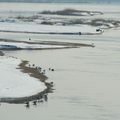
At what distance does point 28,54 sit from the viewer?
41.0m

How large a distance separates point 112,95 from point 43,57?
47.2 ft

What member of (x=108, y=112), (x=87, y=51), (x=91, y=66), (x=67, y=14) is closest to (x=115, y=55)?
(x=87, y=51)

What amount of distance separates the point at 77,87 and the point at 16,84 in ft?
9.35

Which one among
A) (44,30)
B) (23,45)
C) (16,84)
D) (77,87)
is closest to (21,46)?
(23,45)

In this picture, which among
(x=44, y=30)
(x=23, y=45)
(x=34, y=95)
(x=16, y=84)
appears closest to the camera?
(x=34, y=95)

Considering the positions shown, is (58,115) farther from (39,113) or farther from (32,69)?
(32,69)

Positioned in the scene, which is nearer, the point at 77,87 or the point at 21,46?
the point at 77,87

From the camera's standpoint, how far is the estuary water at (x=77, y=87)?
2144 centimetres

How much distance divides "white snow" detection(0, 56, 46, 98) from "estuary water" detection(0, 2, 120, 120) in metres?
0.87

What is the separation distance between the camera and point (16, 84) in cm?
2578

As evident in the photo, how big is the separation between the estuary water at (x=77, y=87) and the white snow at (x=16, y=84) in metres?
0.87

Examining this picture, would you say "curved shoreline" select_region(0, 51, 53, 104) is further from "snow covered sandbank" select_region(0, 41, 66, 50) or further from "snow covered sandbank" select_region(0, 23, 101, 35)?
"snow covered sandbank" select_region(0, 23, 101, 35)

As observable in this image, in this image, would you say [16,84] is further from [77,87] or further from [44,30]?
[44,30]

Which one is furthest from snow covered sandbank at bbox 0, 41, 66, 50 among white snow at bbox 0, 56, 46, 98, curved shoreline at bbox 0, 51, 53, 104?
white snow at bbox 0, 56, 46, 98
